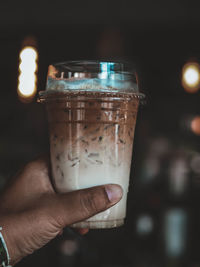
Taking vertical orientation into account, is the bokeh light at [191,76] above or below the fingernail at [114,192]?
above

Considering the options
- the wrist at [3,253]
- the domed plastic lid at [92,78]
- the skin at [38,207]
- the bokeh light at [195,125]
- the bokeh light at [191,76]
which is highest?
the domed plastic lid at [92,78]

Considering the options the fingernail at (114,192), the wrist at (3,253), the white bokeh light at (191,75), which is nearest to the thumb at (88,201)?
the fingernail at (114,192)

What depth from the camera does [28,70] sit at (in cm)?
489

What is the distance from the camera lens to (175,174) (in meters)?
4.36

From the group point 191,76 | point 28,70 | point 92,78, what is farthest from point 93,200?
point 28,70

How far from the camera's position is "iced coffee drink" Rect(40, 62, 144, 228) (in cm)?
109

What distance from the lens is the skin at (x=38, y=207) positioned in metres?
1.08

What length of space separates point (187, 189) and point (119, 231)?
3.12ft

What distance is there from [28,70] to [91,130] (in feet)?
13.1

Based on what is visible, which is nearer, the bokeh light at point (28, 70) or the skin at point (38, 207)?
the skin at point (38, 207)

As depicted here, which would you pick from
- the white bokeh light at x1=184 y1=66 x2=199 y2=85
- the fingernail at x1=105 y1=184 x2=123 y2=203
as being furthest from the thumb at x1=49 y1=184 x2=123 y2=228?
the white bokeh light at x1=184 y1=66 x2=199 y2=85

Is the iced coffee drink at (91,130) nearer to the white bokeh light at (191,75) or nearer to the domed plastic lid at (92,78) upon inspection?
the domed plastic lid at (92,78)

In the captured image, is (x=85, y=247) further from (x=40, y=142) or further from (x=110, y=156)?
(x=110, y=156)

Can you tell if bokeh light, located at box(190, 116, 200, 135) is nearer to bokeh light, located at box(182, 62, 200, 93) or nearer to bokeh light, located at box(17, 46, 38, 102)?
bokeh light, located at box(182, 62, 200, 93)
